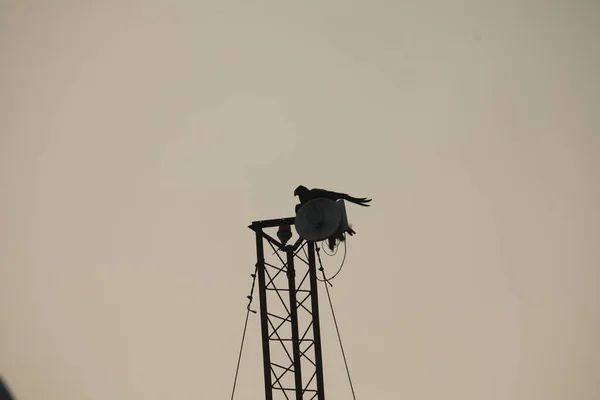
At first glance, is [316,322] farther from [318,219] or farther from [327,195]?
[327,195]

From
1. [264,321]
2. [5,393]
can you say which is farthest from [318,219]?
[5,393]

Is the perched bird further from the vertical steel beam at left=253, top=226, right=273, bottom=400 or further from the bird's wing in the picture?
the vertical steel beam at left=253, top=226, right=273, bottom=400

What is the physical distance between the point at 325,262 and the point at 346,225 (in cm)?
406

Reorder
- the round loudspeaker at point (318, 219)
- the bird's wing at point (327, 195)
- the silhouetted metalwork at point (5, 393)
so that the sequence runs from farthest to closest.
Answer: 1. the silhouetted metalwork at point (5, 393)
2. the bird's wing at point (327, 195)
3. the round loudspeaker at point (318, 219)

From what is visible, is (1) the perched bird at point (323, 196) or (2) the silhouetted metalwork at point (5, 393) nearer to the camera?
(1) the perched bird at point (323, 196)

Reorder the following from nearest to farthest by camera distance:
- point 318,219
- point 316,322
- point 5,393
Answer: point 318,219 < point 316,322 < point 5,393

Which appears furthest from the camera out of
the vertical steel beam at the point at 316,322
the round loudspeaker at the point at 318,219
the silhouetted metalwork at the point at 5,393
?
the silhouetted metalwork at the point at 5,393

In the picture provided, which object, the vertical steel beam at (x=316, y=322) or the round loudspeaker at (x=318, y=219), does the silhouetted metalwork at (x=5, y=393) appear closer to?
the vertical steel beam at (x=316, y=322)

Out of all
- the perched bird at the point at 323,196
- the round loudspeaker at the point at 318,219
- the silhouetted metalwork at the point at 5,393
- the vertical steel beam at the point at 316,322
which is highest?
the perched bird at the point at 323,196

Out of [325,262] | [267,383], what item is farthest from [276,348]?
[267,383]

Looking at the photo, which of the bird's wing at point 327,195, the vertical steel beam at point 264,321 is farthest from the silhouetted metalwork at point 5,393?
the bird's wing at point 327,195

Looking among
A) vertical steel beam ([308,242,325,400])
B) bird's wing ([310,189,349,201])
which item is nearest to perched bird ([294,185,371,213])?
bird's wing ([310,189,349,201])

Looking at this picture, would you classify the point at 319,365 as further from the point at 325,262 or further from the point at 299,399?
the point at 325,262

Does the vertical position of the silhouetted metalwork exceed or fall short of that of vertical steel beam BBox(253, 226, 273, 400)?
it falls short
